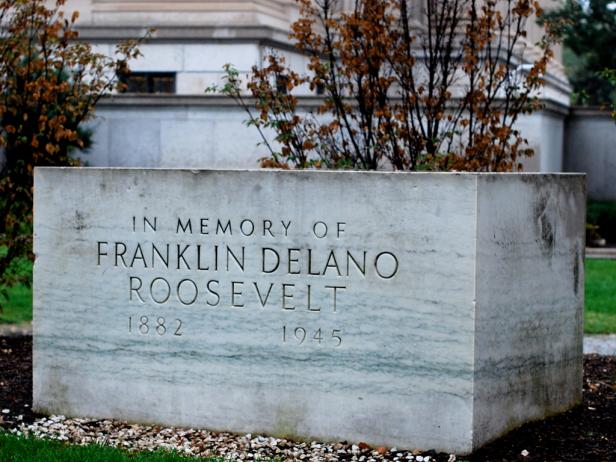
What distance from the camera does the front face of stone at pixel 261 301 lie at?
6.69m

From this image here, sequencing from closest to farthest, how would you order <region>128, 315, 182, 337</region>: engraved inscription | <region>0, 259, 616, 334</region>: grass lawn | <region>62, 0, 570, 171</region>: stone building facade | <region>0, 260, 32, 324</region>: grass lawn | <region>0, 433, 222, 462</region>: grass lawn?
1. <region>0, 433, 222, 462</region>: grass lawn
2. <region>128, 315, 182, 337</region>: engraved inscription
3. <region>0, 260, 32, 324</region>: grass lawn
4. <region>0, 259, 616, 334</region>: grass lawn
5. <region>62, 0, 570, 171</region>: stone building facade

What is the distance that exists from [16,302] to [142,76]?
1212cm

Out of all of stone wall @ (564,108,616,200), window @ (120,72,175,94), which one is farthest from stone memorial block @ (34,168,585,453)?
stone wall @ (564,108,616,200)

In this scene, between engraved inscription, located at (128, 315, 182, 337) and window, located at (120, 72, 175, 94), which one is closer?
engraved inscription, located at (128, 315, 182, 337)

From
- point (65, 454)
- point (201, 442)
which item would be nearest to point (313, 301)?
point (201, 442)

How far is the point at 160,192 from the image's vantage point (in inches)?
290

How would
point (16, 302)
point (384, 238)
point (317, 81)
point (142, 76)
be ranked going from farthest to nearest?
1. point (142, 76)
2. point (16, 302)
3. point (317, 81)
4. point (384, 238)

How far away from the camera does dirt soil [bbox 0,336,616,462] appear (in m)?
6.62

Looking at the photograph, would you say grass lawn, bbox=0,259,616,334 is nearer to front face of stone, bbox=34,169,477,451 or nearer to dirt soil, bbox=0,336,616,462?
dirt soil, bbox=0,336,616,462

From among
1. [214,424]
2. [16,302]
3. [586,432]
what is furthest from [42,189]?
[16,302]

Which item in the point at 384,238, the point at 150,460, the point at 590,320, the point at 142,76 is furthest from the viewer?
the point at 142,76

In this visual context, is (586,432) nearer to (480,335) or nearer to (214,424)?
(480,335)

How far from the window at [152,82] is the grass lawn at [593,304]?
35.0ft

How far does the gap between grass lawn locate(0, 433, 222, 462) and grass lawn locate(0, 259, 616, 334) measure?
A: 14.3 ft
